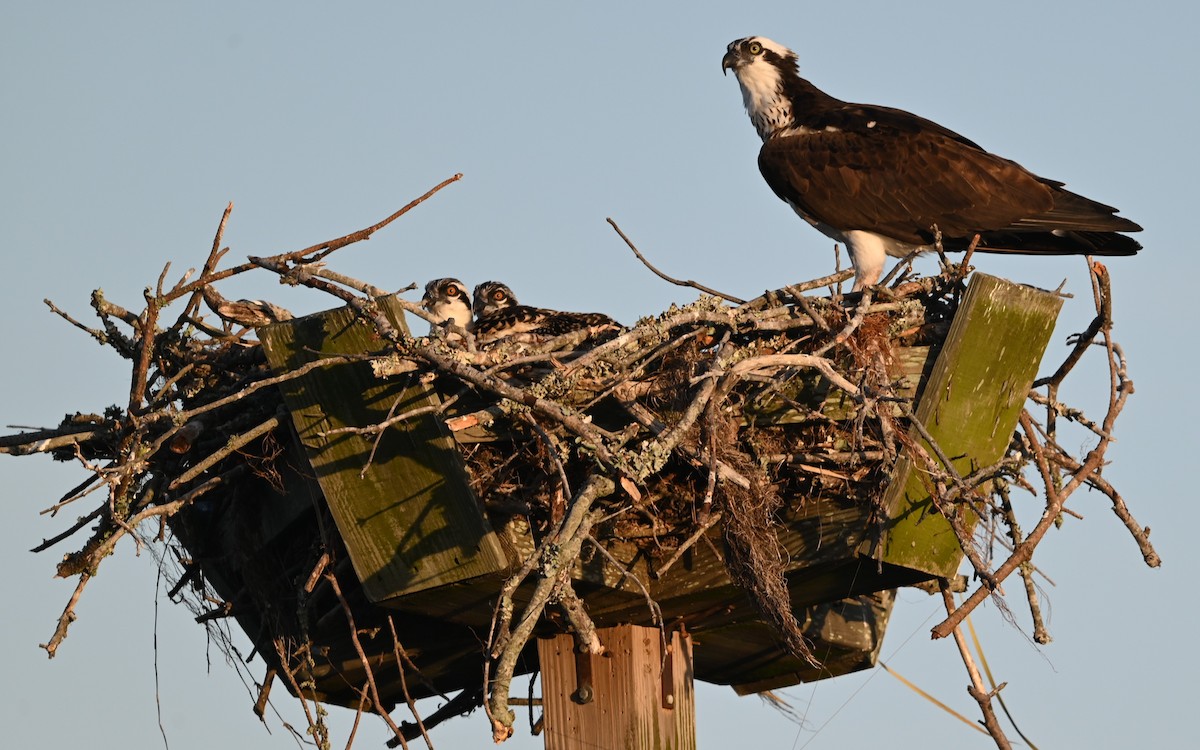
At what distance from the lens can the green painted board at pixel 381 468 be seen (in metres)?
3.82

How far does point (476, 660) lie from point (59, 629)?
4.93 feet

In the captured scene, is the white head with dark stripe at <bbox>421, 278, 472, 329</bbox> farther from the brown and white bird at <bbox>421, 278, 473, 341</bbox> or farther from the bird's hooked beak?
the bird's hooked beak

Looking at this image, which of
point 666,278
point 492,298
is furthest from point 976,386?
point 492,298

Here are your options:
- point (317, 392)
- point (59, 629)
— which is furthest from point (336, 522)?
point (59, 629)

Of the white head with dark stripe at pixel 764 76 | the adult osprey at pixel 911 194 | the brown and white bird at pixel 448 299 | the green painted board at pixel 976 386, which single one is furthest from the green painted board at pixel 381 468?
the white head with dark stripe at pixel 764 76

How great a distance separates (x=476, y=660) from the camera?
15.9 ft

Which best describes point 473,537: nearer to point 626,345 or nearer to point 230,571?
point 626,345

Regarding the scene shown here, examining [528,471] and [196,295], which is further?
[196,295]

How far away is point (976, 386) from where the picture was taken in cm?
406

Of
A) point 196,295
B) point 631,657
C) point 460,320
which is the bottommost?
point 631,657

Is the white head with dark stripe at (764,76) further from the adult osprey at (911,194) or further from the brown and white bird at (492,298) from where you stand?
the brown and white bird at (492,298)

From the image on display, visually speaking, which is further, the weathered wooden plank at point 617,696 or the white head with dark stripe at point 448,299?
the white head with dark stripe at point 448,299

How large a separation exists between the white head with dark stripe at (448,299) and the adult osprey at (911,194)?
5.75ft

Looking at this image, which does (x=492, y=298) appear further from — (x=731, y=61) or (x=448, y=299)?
(x=731, y=61)
